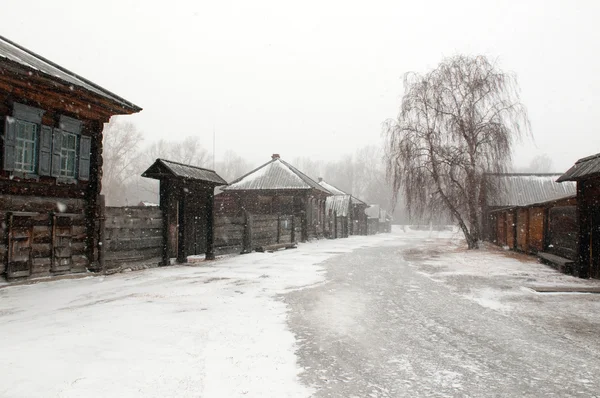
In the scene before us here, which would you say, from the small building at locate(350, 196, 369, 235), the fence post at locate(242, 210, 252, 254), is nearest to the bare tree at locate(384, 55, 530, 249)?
the fence post at locate(242, 210, 252, 254)

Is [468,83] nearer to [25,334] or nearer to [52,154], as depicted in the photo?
[52,154]

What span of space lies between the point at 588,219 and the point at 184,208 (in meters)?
11.6

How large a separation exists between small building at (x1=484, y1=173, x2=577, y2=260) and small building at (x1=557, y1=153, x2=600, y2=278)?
2.92 meters

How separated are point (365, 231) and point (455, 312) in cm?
5047

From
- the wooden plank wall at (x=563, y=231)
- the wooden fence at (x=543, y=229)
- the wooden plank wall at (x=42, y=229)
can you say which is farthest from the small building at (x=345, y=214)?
the wooden plank wall at (x=42, y=229)

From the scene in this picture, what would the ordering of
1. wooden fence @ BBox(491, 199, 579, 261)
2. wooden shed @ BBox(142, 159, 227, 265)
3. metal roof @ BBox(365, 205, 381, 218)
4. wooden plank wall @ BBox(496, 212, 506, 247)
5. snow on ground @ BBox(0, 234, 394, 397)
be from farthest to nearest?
metal roof @ BBox(365, 205, 381, 218), wooden plank wall @ BBox(496, 212, 506, 247), wooden fence @ BBox(491, 199, 579, 261), wooden shed @ BBox(142, 159, 227, 265), snow on ground @ BBox(0, 234, 394, 397)

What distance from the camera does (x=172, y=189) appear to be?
13.0m

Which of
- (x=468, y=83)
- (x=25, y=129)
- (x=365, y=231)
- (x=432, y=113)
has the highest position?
(x=468, y=83)

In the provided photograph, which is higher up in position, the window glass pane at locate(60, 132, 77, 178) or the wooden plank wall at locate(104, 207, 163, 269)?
the window glass pane at locate(60, 132, 77, 178)

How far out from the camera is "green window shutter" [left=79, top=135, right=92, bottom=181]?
10617 millimetres

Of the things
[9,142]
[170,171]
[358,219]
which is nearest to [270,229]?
[170,171]

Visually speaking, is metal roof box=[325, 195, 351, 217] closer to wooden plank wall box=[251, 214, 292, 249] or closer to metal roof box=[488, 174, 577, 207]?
metal roof box=[488, 174, 577, 207]

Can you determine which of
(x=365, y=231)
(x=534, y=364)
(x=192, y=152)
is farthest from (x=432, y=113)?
(x=192, y=152)

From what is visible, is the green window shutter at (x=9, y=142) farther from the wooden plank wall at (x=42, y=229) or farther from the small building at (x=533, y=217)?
the small building at (x=533, y=217)
